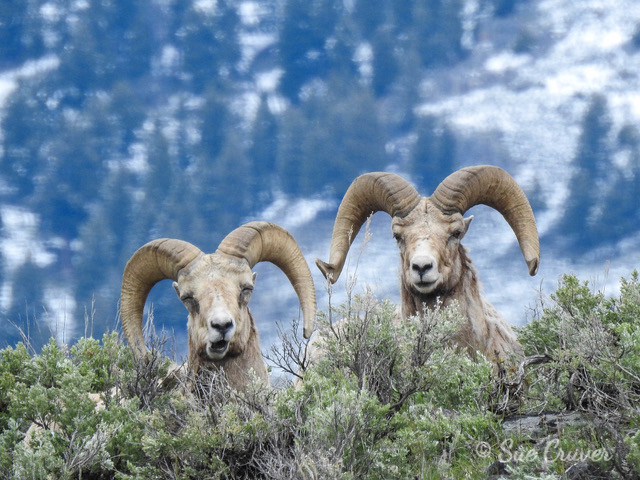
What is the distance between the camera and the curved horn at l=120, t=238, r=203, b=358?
8.37 m

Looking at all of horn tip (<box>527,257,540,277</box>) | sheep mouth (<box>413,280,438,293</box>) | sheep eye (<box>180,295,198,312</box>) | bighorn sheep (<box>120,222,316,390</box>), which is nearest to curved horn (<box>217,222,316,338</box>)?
bighorn sheep (<box>120,222,316,390</box>)

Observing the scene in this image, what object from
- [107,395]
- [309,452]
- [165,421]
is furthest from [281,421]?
[107,395]

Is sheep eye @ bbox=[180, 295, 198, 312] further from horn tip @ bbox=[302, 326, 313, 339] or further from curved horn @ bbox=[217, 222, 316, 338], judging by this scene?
horn tip @ bbox=[302, 326, 313, 339]

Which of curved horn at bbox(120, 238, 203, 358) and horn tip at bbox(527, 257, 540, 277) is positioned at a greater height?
curved horn at bbox(120, 238, 203, 358)

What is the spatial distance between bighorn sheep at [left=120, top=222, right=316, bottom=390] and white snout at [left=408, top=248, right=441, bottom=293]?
4.71ft

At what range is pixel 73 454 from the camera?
5.47m

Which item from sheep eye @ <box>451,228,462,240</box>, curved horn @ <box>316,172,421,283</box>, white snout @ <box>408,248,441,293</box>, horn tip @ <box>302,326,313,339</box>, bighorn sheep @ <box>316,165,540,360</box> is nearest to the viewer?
white snout @ <box>408,248,441,293</box>

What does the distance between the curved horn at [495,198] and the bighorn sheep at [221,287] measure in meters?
2.01

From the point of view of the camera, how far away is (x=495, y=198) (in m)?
9.46

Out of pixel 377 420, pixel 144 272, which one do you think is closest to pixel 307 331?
pixel 144 272

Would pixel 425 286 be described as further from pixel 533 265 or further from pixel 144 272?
pixel 144 272

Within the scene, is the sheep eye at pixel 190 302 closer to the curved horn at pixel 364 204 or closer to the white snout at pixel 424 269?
the curved horn at pixel 364 204

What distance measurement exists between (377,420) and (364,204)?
524cm

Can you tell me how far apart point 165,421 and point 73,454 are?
71 cm
